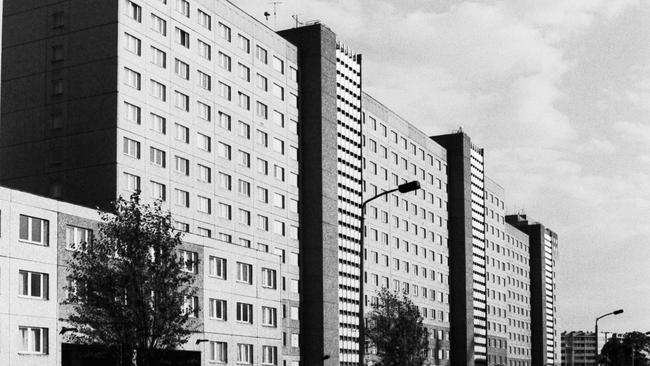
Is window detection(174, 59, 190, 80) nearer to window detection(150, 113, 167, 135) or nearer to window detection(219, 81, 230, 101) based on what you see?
window detection(150, 113, 167, 135)

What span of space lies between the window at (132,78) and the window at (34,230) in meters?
19.3

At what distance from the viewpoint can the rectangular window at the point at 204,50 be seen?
78.9 m

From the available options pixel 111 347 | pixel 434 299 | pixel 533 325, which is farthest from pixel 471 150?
pixel 111 347

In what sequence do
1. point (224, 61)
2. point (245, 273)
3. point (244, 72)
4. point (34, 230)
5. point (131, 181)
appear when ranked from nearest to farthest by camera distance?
point (34, 230)
point (131, 181)
point (245, 273)
point (224, 61)
point (244, 72)

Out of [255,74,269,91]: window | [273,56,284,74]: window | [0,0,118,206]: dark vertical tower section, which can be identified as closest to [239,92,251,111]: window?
[255,74,269,91]: window

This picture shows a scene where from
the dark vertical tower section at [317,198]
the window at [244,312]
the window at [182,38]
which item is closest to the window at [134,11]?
the window at [182,38]

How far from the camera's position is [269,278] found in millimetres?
75188

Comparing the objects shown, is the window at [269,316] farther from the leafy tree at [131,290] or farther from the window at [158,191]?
the leafy tree at [131,290]

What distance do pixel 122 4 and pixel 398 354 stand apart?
1418 inches

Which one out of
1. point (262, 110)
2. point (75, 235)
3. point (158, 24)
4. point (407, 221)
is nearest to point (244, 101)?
point (262, 110)

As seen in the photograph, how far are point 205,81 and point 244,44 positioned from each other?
7.73 metres

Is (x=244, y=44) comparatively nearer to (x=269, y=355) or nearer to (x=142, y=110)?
(x=142, y=110)

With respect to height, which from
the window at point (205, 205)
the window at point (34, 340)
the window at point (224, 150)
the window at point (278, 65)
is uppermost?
the window at point (278, 65)

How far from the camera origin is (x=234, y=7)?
276 feet
